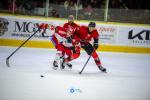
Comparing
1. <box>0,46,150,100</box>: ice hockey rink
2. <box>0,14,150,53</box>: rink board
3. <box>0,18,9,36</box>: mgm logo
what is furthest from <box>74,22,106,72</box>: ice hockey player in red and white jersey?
<box>0,18,9,36</box>: mgm logo

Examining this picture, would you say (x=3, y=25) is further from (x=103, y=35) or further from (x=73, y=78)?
(x=73, y=78)

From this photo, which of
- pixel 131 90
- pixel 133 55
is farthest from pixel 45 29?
pixel 131 90

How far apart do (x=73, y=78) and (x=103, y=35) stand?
58.4 inches

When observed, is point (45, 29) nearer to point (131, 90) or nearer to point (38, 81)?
point (38, 81)

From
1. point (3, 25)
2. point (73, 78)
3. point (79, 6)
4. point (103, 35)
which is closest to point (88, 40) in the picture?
point (73, 78)

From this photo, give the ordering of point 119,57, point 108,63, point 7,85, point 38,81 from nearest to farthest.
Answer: point 7,85, point 38,81, point 108,63, point 119,57

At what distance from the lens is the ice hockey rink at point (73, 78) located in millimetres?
2859

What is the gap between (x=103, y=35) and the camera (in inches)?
189

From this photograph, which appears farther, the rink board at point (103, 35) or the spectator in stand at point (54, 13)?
the spectator in stand at point (54, 13)

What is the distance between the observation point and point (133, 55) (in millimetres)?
4660

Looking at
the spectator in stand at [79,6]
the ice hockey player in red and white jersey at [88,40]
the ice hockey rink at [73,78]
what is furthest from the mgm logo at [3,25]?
the ice hockey player in red and white jersey at [88,40]

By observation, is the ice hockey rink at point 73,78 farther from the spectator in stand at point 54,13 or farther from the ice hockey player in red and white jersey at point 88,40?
the spectator in stand at point 54,13

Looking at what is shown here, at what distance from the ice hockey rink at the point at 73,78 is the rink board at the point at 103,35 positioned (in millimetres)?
135

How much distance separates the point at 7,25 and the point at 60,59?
3.74 ft
